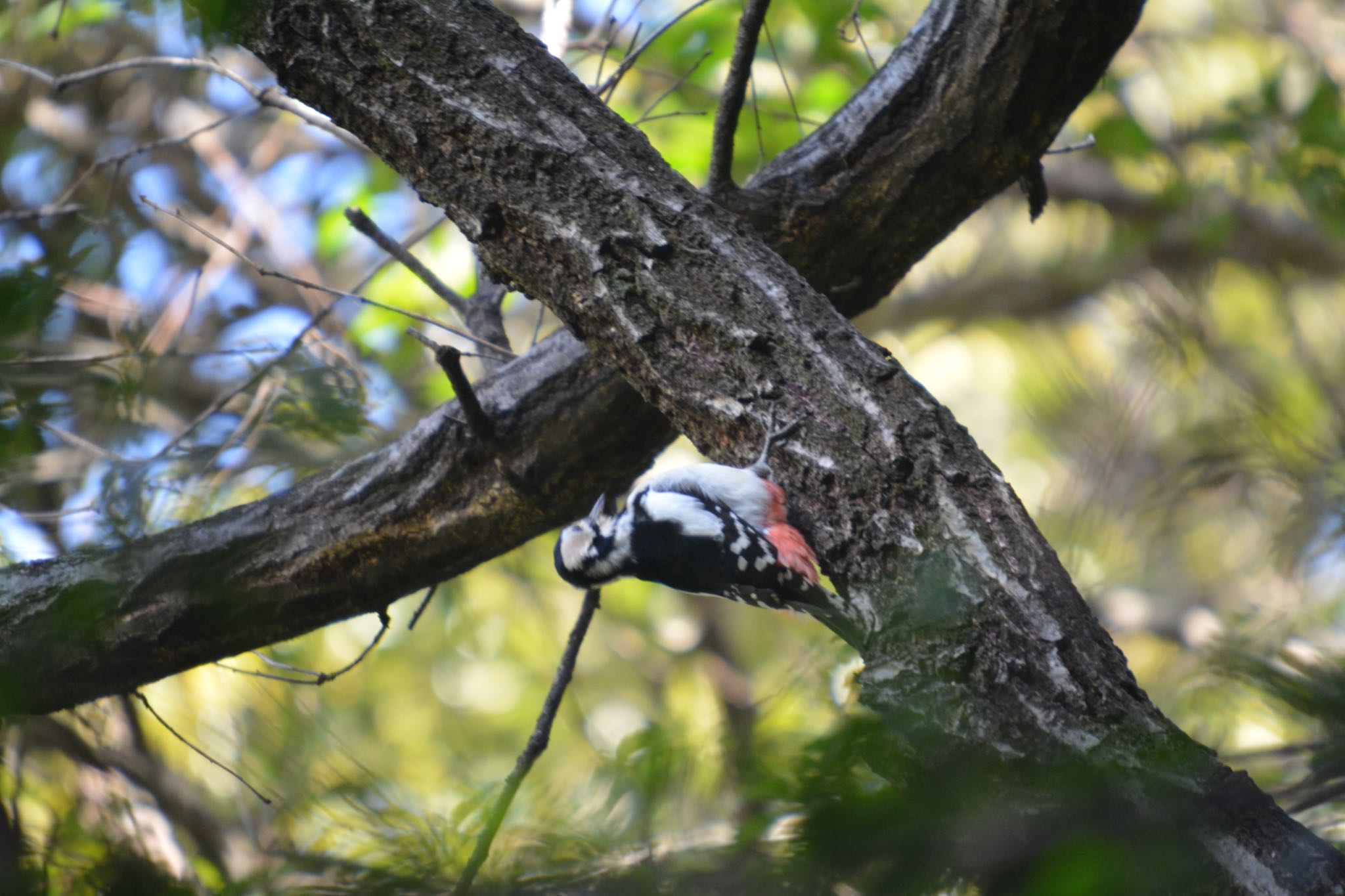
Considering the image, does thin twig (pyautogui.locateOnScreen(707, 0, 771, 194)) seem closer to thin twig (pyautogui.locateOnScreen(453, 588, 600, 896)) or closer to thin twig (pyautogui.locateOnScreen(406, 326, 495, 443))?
thin twig (pyautogui.locateOnScreen(406, 326, 495, 443))

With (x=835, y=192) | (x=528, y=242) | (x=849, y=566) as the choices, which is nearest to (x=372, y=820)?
(x=849, y=566)

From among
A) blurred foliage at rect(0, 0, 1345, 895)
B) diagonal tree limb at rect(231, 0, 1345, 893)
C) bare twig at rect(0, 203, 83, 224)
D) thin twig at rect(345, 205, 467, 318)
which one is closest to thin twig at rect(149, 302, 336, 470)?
blurred foliage at rect(0, 0, 1345, 895)

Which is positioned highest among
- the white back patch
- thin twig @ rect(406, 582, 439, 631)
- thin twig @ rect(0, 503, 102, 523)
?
thin twig @ rect(0, 503, 102, 523)

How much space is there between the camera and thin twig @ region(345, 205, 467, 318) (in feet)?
9.60

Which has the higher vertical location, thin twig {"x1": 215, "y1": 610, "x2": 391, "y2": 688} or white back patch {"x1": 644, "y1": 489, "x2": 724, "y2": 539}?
white back patch {"x1": 644, "y1": 489, "x2": 724, "y2": 539}

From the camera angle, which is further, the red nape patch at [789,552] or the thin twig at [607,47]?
the thin twig at [607,47]

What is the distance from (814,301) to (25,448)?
159 cm

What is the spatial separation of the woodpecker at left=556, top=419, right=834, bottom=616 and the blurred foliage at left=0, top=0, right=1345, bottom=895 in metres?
0.43

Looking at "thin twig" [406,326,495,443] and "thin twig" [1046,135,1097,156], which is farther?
"thin twig" [1046,135,1097,156]

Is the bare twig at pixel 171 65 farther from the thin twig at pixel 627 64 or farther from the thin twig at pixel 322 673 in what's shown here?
the thin twig at pixel 322 673

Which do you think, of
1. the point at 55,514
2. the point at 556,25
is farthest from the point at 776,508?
the point at 55,514

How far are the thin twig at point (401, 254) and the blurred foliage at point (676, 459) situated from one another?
422 millimetres

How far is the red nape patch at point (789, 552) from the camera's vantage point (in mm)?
2740

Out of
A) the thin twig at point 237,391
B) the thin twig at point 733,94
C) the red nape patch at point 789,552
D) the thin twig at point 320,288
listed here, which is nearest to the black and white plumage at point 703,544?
the red nape patch at point 789,552
